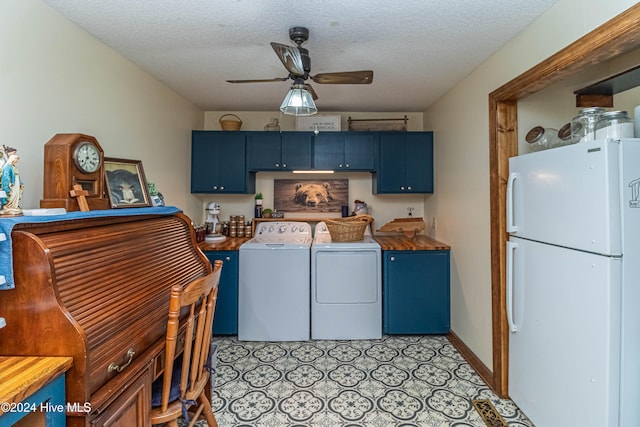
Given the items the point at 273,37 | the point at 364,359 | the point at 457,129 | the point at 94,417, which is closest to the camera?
the point at 94,417

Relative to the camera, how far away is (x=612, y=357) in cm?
137

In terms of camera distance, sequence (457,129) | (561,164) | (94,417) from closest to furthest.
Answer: (94,417) → (561,164) → (457,129)

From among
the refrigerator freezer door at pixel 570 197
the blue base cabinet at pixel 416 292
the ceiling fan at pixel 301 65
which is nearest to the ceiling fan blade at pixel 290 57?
the ceiling fan at pixel 301 65

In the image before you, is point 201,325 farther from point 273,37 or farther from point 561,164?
point 561,164

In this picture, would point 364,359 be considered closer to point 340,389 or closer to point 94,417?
point 340,389

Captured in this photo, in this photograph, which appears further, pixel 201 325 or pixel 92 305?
pixel 201 325

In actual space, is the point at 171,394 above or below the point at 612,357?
below

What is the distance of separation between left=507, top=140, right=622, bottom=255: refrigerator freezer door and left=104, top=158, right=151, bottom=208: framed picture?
2.50 m

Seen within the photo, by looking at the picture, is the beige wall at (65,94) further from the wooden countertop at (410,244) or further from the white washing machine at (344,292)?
the wooden countertop at (410,244)

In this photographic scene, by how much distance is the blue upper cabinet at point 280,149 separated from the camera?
3.56m

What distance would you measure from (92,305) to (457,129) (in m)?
3.00

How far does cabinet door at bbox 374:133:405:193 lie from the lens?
3566mm

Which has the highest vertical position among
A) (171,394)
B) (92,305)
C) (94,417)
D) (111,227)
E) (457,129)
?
(457,129)

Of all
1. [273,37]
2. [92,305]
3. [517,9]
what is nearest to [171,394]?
[92,305]
